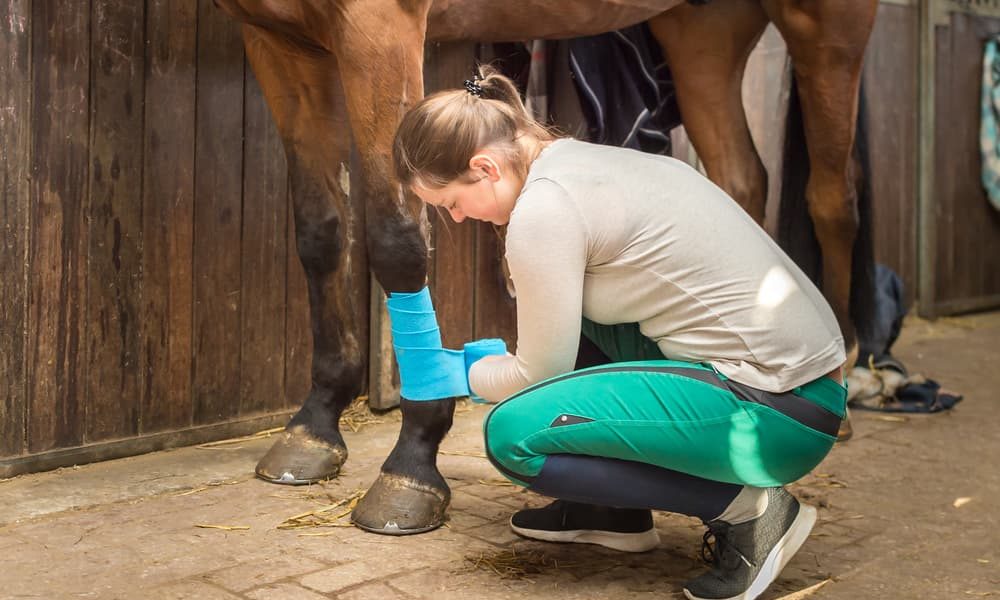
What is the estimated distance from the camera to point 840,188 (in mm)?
3479

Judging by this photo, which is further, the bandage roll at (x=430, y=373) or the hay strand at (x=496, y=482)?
the hay strand at (x=496, y=482)

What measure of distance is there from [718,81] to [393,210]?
5.50 ft

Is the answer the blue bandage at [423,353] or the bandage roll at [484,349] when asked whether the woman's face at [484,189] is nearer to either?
the bandage roll at [484,349]

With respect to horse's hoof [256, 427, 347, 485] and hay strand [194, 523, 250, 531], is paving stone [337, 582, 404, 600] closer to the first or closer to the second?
hay strand [194, 523, 250, 531]

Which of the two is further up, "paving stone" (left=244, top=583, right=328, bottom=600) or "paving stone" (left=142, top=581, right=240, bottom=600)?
"paving stone" (left=244, top=583, right=328, bottom=600)

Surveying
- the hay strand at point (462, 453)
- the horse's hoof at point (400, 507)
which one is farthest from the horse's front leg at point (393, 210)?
the hay strand at point (462, 453)

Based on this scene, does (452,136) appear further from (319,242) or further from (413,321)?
(319,242)

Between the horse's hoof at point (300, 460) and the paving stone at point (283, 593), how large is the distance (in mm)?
670

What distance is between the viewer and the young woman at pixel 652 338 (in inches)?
69.4

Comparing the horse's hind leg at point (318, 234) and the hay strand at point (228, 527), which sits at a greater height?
the horse's hind leg at point (318, 234)

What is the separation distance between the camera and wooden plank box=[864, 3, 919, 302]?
548 centimetres

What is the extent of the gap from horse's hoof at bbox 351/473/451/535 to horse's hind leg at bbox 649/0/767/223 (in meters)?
1.74

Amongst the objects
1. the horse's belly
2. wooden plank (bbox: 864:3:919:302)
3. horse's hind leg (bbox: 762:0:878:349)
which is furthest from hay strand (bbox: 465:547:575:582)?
wooden plank (bbox: 864:3:919:302)

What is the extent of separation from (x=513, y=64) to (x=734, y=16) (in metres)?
0.72
